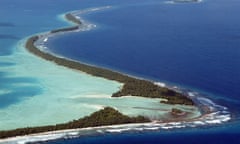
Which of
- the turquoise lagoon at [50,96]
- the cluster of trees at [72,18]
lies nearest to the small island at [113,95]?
the turquoise lagoon at [50,96]

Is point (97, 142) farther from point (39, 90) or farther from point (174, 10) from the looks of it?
point (174, 10)

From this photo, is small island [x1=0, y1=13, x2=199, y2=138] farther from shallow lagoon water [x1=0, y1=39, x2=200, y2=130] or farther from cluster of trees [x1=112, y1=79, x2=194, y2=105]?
shallow lagoon water [x1=0, y1=39, x2=200, y2=130]

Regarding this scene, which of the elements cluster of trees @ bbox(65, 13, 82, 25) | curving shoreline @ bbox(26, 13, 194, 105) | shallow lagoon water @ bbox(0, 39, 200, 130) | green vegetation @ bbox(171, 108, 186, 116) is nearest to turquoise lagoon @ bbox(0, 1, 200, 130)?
shallow lagoon water @ bbox(0, 39, 200, 130)

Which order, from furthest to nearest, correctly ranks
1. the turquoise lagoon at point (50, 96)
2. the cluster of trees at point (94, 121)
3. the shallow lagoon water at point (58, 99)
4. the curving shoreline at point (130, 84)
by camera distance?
the curving shoreline at point (130, 84)
the turquoise lagoon at point (50, 96)
the shallow lagoon water at point (58, 99)
the cluster of trees at point (94, 121)

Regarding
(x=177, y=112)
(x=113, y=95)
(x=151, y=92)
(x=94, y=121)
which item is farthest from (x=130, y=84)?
(x=94, y=121)

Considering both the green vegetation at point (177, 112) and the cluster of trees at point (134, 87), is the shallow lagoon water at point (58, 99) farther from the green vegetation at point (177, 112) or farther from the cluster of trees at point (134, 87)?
the cluster of trees at point (134, 87)

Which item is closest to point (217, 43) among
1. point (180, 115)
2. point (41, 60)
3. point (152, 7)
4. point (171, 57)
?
point (171, 57)
